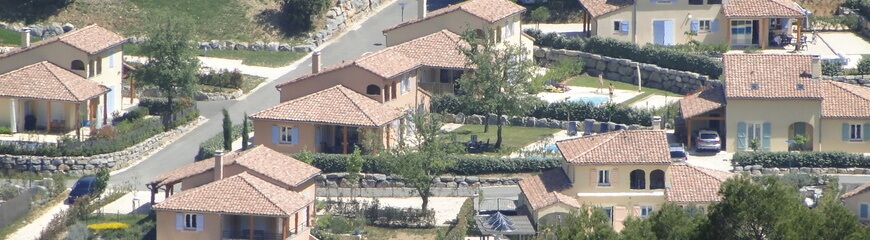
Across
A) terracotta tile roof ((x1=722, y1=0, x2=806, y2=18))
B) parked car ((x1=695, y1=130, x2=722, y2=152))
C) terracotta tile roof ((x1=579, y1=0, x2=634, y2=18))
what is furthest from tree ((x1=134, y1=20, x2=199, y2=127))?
terracotta tile roof ((x1=722, y1=0, x2=806, y2=18))

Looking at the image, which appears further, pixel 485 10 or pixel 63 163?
pixel 485 10

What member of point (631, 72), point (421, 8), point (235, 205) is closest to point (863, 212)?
point (235, 205)

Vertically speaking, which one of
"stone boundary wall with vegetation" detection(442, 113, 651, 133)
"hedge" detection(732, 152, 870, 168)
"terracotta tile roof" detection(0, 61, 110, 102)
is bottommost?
"hedge" detection(732, 152, 870, 168)

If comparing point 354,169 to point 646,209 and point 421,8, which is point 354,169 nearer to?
point 646,209

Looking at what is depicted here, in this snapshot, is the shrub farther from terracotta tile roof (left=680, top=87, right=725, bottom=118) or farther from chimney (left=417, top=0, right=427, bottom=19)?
chimney (left=417, top=0, right=427, bottom=19)

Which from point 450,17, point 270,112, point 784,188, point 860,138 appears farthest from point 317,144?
point 784,188

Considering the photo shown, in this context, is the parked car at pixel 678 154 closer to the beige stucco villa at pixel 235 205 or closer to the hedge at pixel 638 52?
the hedge at pixel 638 52
